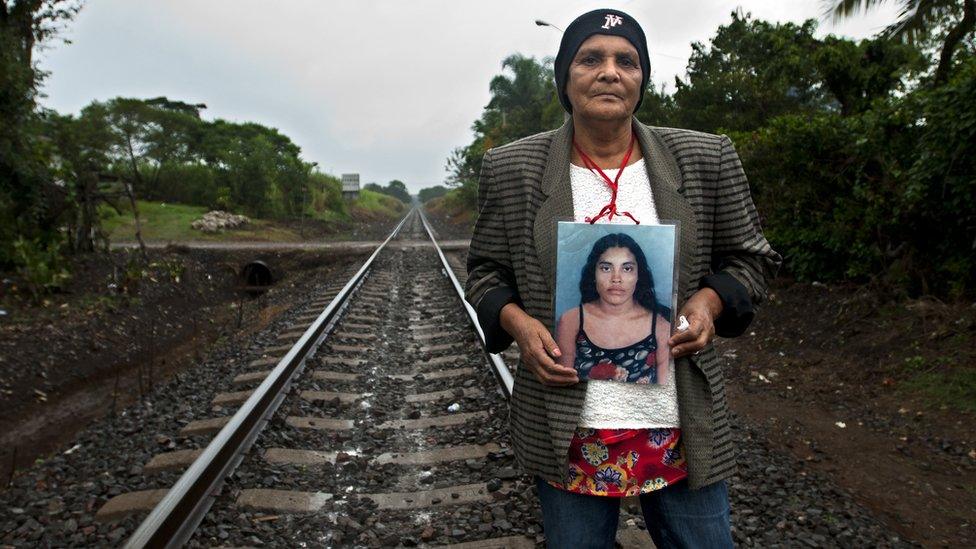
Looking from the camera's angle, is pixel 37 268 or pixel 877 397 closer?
pixel 877 397

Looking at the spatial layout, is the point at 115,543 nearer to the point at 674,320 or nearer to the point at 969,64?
the point at 674,320

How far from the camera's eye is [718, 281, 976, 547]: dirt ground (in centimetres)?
351

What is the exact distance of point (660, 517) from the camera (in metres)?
1.54

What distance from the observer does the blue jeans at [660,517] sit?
4.85 feet

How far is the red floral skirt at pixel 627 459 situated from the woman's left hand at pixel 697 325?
0.66 ft

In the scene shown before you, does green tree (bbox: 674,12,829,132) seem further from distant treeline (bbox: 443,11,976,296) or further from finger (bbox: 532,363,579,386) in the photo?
finger (bbox: 532,363,579,386)

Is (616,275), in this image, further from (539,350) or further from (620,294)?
(539,350)

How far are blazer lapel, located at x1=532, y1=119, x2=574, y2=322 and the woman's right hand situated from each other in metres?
0.04

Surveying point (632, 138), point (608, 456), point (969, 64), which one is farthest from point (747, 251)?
point (969, 64)

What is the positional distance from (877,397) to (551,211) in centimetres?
457

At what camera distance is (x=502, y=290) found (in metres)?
1.56

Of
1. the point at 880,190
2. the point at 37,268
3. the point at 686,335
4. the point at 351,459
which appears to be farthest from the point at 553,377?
the point at 37,268

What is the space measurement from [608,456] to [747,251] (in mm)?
548

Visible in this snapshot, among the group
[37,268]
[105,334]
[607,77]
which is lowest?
[105,334]
